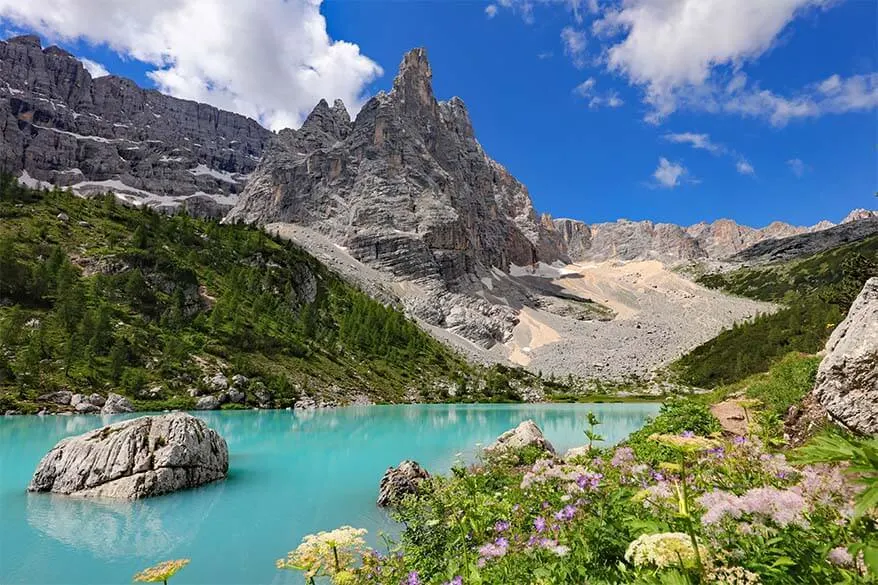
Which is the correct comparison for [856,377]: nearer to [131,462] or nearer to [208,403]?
[131,462]

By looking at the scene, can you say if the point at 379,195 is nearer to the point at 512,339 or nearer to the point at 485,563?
the point at 512,339

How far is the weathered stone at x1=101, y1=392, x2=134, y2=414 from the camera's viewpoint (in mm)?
46250

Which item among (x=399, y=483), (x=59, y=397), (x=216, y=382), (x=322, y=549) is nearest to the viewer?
(x=322, y=549)

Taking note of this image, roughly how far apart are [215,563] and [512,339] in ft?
486

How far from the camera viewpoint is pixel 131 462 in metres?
18.5

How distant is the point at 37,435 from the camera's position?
31.7 metres

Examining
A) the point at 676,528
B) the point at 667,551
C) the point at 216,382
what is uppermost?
the point at 667,551

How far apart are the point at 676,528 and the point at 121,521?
57.0 feet

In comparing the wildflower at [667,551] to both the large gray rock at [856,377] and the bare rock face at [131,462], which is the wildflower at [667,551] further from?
the bare rock face at [131,462]

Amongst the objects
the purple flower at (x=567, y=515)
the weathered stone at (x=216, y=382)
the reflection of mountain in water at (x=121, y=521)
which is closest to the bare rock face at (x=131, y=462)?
the reflection of mountain in water at (x=121, y=521)

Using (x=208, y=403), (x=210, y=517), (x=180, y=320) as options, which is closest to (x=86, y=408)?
(x=208, y=403)

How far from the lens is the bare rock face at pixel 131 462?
17.9m

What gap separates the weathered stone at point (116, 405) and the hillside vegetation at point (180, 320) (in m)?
1.82

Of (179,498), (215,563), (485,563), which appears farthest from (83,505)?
(485,563)
